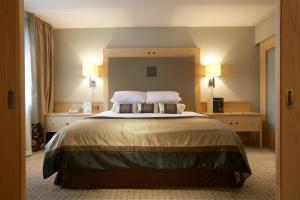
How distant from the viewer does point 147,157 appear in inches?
96.0

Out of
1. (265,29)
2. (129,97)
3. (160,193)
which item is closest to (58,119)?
(129,97)

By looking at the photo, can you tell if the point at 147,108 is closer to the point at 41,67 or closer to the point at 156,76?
the point at 156,76

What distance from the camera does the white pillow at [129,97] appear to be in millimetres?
4209

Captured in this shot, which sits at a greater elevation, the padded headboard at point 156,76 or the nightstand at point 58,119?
the padded headboard at point 156,76

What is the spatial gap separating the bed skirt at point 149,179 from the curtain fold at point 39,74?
2085 millimetres

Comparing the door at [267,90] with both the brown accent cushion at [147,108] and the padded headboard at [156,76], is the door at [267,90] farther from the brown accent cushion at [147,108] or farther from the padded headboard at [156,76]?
the brown accent cushion at [147,108]

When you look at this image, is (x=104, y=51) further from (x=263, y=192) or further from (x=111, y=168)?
(x=263, y=192)

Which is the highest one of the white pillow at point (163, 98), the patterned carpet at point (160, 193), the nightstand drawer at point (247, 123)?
the white pillow at point (163, 98)

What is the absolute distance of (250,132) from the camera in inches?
191

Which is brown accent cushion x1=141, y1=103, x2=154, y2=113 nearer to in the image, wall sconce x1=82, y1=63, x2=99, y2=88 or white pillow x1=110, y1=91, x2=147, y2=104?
white pillow x1=110, y1=91, x2=147, y2=104

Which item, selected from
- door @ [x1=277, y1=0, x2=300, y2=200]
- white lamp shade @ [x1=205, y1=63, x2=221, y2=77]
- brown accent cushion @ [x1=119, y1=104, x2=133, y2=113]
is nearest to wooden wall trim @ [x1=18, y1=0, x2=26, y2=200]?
door @ [x1=277, y1=0, x2=300, y2=200]

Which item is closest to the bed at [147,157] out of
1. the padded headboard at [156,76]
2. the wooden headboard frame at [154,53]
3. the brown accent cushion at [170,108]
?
the brown accent cushion at [170,108]

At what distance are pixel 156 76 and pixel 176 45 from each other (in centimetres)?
75

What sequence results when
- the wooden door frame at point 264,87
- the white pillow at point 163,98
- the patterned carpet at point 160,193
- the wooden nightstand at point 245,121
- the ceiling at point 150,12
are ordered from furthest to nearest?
the wooden door frame at point 264,87, the wooden nightstand at point 245,121, the white pillow at point 163,98, the ceiling at point 150,12, the patterned carpet at point 160,193
